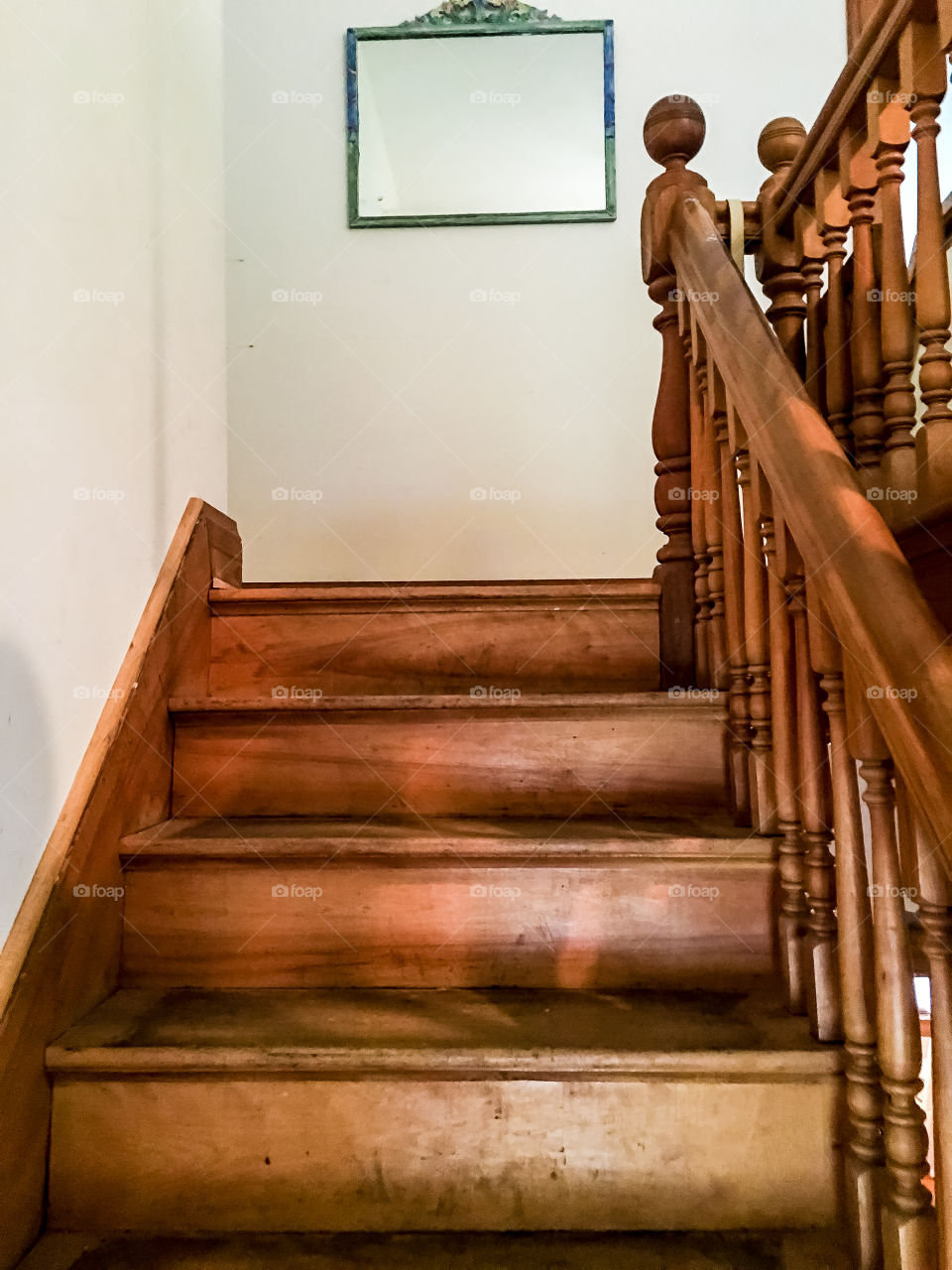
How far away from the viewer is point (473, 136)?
268 centimetres

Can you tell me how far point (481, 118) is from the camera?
2.68m

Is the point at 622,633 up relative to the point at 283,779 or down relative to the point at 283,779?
up

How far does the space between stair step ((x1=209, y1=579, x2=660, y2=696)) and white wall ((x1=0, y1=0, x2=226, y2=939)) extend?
0.96ft

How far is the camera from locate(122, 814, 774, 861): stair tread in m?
1.08

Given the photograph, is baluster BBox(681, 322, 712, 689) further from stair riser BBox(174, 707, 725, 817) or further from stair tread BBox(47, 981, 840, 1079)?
stair tread BBox(47, 981, 840, 1079)

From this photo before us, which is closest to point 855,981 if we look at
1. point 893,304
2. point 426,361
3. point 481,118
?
point 893,304

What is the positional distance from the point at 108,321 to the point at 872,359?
4.15 ft

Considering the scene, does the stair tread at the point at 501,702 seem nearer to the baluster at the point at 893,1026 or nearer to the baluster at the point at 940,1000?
the baluster at the point at 893,1026

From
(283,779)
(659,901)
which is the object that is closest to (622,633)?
(659,901)

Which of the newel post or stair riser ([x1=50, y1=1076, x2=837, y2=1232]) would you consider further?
the newel post

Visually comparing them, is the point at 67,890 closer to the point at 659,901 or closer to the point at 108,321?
the point at 659,901

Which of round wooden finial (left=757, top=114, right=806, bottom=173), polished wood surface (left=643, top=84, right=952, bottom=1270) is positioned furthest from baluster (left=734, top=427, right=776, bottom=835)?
round wooden finial (left=757, top=114, right=806, bottom=173)

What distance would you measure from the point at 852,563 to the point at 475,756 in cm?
71

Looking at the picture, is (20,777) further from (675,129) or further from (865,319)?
(675,129)
